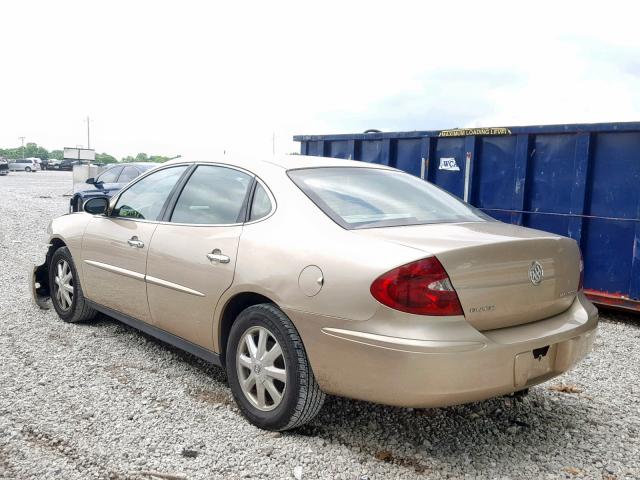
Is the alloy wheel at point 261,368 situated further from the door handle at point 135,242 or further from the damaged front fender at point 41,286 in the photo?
the damaged front fender at point 41,286

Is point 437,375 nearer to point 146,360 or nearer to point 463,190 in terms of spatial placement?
point 146,360

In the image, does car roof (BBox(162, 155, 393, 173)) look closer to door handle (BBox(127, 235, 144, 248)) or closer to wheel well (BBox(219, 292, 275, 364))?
door handle (BBox(127, 235, 144, 248))

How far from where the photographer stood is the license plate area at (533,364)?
2.96m

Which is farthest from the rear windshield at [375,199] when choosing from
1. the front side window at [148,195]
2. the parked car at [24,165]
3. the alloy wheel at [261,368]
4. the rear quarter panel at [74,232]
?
the parked car at [24,165]

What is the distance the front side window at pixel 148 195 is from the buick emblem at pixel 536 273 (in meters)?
2.49

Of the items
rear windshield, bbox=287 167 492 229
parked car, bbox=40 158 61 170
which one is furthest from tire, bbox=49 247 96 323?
parked car, bbox=40 158 61 170

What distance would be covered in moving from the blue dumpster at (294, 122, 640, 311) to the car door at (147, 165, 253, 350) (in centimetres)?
432

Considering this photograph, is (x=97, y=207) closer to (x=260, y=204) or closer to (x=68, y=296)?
(x=68, y=296)

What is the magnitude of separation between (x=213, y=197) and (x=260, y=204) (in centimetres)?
49

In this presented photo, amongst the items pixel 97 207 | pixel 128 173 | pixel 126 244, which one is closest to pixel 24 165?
pixel 128 173

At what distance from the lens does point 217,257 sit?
3617mm

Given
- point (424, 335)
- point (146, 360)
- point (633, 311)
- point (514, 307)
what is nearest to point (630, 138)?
point (633, 311)

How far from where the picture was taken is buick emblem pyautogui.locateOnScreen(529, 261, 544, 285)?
3111 mm

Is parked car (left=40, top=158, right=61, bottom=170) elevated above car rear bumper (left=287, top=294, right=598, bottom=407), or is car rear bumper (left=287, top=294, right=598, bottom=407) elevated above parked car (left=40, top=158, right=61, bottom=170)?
car rear bumper (left=287, top=294, right=598, bottom=407)
